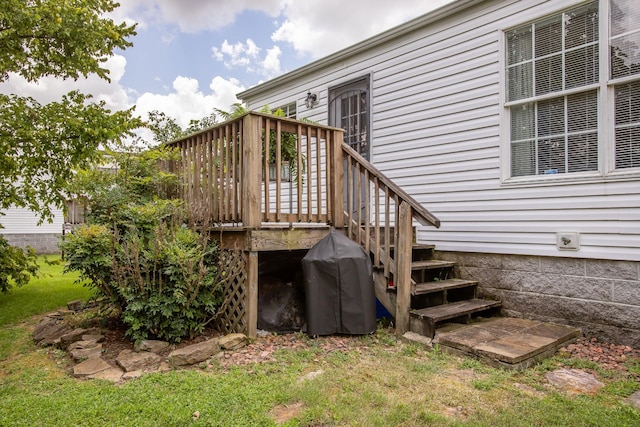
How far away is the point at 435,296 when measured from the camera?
4.04m

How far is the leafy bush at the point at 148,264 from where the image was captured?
3.30 meters

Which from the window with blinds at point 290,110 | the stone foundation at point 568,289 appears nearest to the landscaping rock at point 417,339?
the stone foundation at point 568,289

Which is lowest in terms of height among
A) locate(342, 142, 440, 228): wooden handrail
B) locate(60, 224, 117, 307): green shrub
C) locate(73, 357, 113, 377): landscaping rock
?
locate(73, 357, 113, 377): landscaping rock

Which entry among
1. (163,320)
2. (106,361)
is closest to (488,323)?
(163,320)

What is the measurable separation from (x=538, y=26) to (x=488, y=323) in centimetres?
303

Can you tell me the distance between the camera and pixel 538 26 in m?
4.00

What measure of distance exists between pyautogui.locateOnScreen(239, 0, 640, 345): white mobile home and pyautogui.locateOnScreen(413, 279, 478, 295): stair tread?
0.22 metres

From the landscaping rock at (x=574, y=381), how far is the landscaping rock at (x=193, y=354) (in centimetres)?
249

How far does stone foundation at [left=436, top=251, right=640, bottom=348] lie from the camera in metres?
3.41

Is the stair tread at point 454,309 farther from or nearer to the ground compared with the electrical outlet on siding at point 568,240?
nearer to the ground

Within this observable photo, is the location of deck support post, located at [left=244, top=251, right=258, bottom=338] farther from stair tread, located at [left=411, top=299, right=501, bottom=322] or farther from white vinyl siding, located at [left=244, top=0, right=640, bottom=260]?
white vinyl siding, located at [left=244, top=0, right=640, bottom=260]

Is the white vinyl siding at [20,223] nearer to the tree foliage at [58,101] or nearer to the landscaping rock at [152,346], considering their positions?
the tree foliage at [58,101]

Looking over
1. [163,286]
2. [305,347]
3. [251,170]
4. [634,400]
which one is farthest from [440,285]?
[163,286]

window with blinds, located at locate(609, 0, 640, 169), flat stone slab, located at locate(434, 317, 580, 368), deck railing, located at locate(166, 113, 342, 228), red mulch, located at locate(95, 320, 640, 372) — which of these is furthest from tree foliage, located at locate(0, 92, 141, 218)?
window with blinds, located at locate(609, 0, 640, 169)
